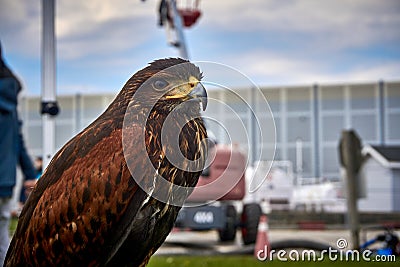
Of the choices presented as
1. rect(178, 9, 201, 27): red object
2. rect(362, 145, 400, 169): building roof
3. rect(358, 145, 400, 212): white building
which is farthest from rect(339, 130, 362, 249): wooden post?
rect(362, 145, 400, 169): building roof

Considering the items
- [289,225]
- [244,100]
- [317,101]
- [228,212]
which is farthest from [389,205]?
[244,100]

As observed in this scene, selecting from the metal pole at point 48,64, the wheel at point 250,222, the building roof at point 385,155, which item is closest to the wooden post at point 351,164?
the wheel at point 250,222

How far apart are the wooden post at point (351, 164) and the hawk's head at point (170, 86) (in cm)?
316

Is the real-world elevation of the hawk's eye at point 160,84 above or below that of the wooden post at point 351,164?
above

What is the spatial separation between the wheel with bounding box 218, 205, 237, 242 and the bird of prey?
4721 mm

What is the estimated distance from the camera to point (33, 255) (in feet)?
5.53

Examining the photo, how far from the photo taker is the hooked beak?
1.59 meters

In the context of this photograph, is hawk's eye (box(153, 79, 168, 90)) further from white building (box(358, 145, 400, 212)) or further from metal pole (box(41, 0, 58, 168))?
white building (box(358, 145, 400, 212))

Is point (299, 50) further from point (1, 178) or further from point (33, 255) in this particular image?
point (33, 255)

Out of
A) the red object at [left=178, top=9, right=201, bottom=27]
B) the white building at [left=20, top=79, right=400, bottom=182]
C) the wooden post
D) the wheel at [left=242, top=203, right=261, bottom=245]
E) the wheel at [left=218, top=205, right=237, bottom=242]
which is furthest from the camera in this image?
the wheel at [left=242, top=203, right=261, bottom=245]

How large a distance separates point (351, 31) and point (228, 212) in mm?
2989

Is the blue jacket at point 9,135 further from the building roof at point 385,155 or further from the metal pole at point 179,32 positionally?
the building roof at point 385,155

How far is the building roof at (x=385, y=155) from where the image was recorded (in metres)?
10.2

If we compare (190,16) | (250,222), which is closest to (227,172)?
(190,16)
